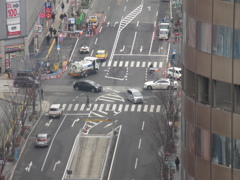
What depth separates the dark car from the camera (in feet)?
418

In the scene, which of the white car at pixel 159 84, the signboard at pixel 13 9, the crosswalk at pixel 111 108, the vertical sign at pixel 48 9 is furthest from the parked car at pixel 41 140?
the vertical sign at pixel 48 9

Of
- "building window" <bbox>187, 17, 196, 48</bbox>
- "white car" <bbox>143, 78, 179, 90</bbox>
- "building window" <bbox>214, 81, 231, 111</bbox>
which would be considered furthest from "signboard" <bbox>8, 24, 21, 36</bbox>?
"building window" <bbox>214, 81, 231, 111</bbox>

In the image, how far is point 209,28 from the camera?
4041 centimetres

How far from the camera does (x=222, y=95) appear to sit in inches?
1604

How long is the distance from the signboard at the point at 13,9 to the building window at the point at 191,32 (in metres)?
104

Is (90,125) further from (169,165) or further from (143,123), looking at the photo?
(169,165)

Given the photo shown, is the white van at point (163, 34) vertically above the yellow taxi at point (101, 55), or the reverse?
the white van at point (163, 34)

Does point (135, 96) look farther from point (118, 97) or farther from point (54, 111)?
point (54, 111)

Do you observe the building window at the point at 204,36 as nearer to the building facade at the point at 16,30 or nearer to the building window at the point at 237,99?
the building window at the point at 237,99

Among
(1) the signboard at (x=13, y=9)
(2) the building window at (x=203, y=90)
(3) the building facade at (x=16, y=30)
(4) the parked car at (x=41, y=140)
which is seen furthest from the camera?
(3) the building facade at (x=16, y=30)

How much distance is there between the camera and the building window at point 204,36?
4053cm

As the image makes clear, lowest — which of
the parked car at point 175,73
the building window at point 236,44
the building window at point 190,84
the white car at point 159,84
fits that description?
the white car at point 159,84

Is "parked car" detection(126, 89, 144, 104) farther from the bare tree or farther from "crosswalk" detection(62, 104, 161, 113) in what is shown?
the bare tree

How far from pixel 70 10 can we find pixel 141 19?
53.6ft
